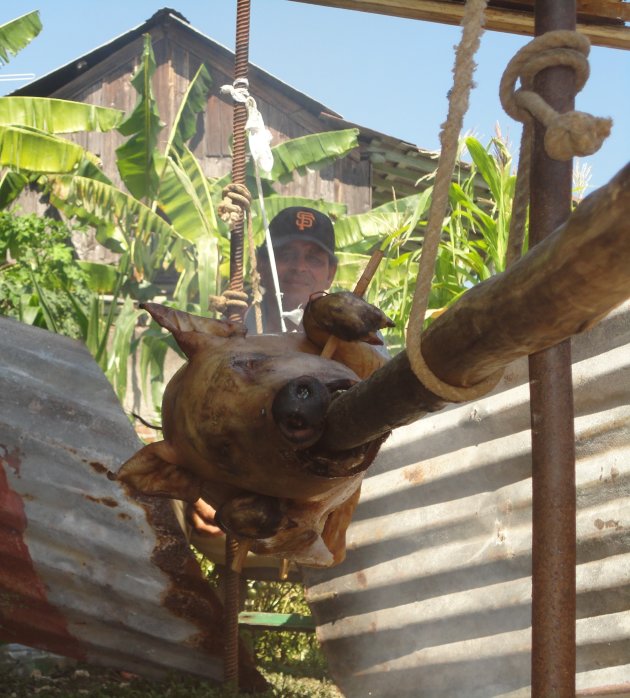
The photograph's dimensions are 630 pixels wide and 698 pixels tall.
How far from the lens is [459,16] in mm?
2584

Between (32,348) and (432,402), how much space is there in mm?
2513

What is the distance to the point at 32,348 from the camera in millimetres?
3738

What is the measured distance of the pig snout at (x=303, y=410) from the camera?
6.49 ft

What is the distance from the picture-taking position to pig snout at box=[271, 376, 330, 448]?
198cm

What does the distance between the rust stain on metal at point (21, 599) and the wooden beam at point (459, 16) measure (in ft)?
6.87

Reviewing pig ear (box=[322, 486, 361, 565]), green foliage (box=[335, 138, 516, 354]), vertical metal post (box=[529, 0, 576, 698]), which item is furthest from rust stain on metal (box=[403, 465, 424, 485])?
vertical metal post (box=[529, 0, 576, 698])

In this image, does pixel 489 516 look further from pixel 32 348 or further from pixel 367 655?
pixel 32 348

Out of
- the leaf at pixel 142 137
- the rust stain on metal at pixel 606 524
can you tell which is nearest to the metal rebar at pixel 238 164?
the rust stain on metal at pixel 606 524

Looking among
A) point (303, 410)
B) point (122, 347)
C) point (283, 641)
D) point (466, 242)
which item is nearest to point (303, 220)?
point (466, 242)

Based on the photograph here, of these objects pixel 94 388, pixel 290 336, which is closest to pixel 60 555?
pixel 94 388

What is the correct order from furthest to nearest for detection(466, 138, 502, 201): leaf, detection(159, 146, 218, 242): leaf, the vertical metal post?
detection(159, 146, 218, 242): leaf < detection(466, 138, 502, 201): leaf < the vertical metal post

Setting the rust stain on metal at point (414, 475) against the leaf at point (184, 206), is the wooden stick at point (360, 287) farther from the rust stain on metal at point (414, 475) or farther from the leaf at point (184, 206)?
the leaf at point (184, 206)

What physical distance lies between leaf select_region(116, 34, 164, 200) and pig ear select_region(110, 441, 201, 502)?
27.7 feet

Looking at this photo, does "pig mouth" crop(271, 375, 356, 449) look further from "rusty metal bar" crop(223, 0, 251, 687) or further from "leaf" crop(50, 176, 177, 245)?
"leaf" crop(50, 176, 177, 245)
